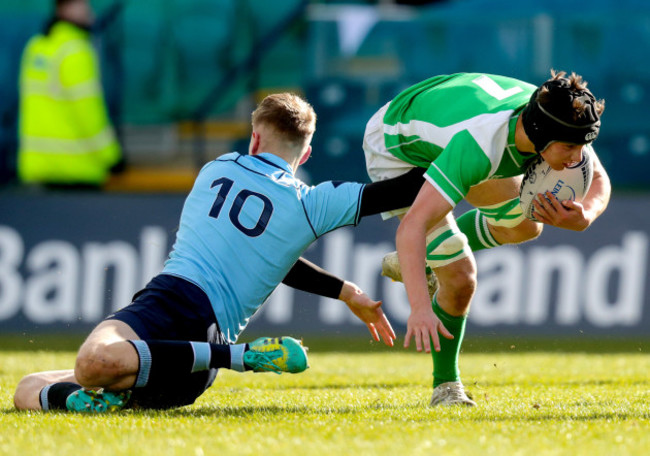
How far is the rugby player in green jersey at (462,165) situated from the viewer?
4.64 m

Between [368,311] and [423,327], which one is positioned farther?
[368,311]

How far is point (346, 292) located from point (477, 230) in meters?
1.36

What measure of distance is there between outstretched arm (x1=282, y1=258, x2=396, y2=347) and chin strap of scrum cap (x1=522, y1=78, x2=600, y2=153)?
42.7 inches

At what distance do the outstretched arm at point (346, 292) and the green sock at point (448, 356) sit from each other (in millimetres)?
357

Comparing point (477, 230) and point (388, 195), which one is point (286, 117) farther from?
point (477, 230)

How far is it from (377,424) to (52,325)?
5.92m

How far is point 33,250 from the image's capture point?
9.95 meters

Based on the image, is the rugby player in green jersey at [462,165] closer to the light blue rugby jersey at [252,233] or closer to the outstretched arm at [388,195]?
the outstretched arm at [388,195]

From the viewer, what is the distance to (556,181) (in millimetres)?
5137

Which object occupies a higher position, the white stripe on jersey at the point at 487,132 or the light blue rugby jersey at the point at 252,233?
the white stripe on jersey at the point at 487,132

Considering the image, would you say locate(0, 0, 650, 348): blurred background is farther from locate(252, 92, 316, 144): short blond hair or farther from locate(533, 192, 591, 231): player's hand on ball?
locate(533, 192, 591, 231): player's hand on ball

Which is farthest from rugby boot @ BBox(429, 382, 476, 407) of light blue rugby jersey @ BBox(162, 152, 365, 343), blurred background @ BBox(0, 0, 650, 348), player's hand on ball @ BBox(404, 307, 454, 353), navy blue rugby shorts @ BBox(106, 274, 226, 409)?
blurred background @ BBox(0, 0, 650, 348)

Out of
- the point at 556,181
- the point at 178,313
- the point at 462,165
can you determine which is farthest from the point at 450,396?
the point at 178,313

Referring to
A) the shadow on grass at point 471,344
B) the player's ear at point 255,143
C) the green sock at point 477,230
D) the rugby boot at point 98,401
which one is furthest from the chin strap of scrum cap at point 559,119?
the shadow on grass at point 471,344
